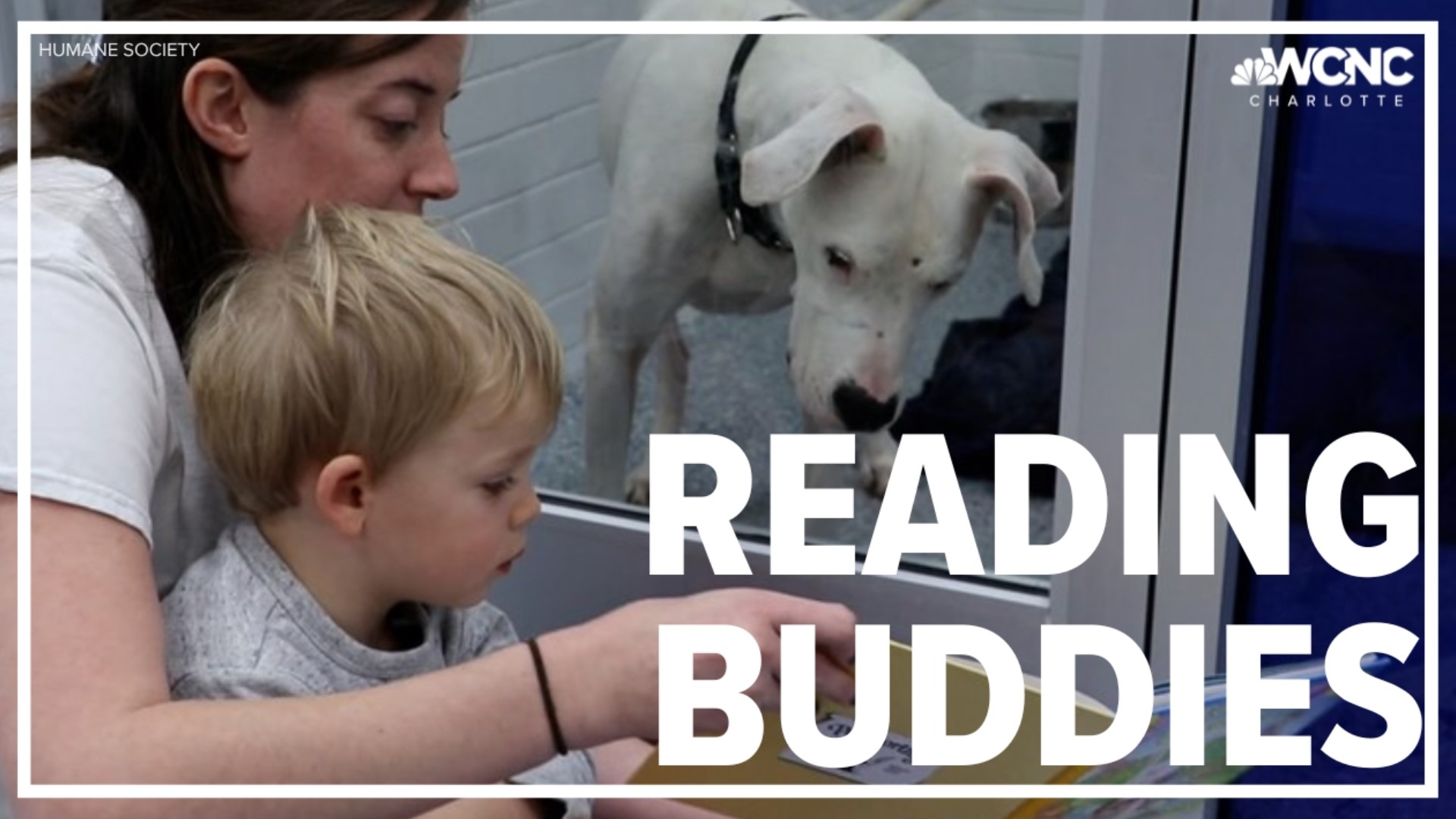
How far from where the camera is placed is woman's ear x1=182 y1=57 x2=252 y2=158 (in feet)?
3.72

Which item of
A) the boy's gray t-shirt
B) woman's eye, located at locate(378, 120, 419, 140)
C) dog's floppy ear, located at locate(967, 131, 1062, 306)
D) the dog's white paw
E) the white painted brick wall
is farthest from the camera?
the dog's white paw

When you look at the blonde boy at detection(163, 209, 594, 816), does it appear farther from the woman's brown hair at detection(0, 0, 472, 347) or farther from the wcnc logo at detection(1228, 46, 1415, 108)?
the wcnc logo at detection(1228, 46, 1415, 108)

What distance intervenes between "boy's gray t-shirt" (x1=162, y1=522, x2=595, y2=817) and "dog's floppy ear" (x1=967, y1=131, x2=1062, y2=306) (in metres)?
0.54

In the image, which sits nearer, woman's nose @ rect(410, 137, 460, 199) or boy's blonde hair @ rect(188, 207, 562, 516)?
boy's blonde hair @ rect(188, 207, 562, 516)

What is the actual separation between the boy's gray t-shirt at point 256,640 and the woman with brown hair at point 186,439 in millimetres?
70

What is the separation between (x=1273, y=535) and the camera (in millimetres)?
1390

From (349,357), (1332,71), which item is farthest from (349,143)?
(1332,71)

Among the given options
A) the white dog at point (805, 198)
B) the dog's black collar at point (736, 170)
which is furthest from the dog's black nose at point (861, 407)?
the dog's black collar at point (736, 170)

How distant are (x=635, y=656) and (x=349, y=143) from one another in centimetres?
41

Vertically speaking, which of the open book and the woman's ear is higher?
the woman's ear

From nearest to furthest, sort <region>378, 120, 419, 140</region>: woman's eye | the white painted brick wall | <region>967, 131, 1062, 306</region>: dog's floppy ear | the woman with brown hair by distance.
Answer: the woman with brown hair → <region>378, 120, 419, 140</region>: woman's eye → <region>967, 131, 1062, 306</region>: dog's floppy ear → the white painted brick wall

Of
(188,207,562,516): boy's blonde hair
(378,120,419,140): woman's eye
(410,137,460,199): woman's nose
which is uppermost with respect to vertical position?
(378,120,419,140): woman's eye

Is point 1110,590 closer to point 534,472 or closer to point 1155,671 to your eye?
point 1155,671

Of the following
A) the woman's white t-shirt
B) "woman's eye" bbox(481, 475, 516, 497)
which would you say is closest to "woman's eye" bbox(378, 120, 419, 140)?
the woman's white t-shirt
